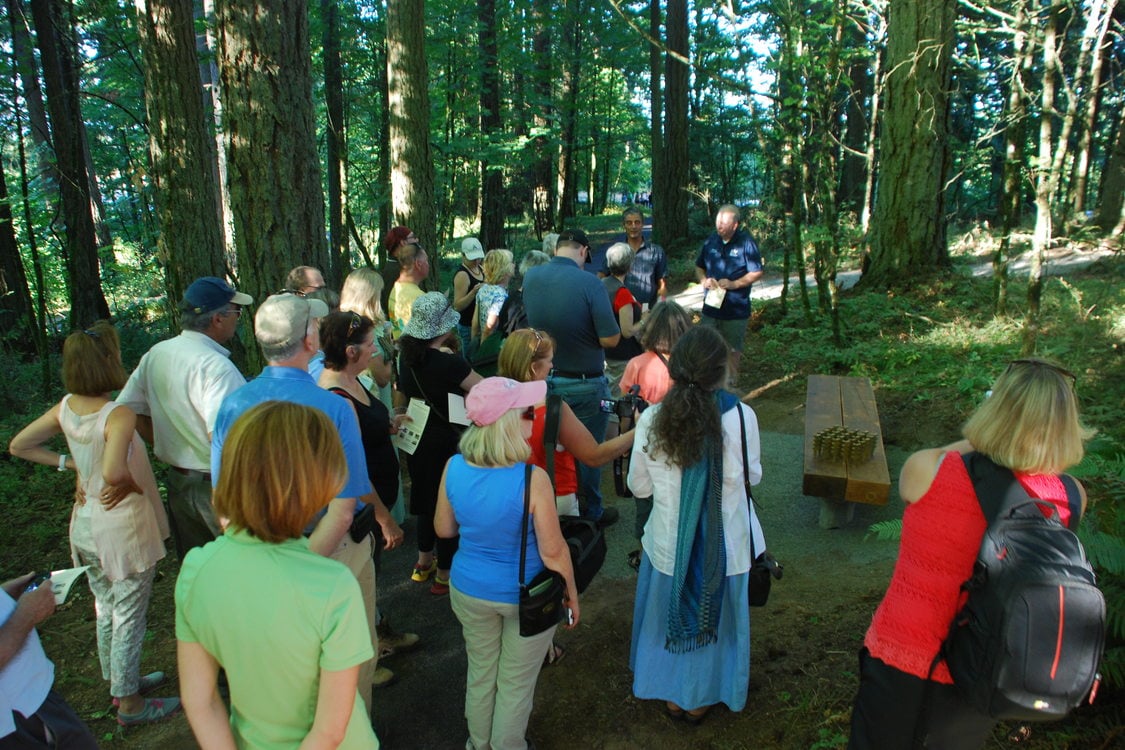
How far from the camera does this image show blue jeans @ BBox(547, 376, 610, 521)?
15.5 ft

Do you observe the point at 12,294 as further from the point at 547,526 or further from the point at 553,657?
the point at 547,526

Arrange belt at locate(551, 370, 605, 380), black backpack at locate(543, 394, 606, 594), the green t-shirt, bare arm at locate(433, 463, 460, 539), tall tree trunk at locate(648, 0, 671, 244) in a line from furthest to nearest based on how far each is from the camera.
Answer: tall tree trunk at locate(648, 0, 671, 244) < belt at locate(551, 370, 605, 380) < black backpack at locate(543, 394, 606, 594) < bare arm at locate(433, 463, 460, 539) < the green t-shirt

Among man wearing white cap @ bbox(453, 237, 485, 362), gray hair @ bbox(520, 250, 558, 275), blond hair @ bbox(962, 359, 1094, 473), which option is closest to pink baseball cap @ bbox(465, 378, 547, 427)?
blond hair @ bbox(962, 359, 1094, 473)

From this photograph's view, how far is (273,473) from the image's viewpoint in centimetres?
169

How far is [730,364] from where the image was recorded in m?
2.78

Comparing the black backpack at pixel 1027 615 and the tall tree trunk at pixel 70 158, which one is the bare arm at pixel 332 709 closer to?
the black backpack at pixel 1027 615

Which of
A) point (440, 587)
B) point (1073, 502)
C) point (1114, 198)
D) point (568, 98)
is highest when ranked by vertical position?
point (568, 98)

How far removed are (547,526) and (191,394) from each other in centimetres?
181

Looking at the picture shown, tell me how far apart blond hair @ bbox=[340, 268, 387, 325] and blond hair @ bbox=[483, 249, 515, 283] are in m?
1.23

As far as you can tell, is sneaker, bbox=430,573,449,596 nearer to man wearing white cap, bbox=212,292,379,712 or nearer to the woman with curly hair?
man wearing white cap, bbox=212,292,379,712

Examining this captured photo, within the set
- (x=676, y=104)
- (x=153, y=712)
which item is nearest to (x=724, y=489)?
(x=153, y=712)

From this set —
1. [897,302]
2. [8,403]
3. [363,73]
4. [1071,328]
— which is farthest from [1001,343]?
[363,73]

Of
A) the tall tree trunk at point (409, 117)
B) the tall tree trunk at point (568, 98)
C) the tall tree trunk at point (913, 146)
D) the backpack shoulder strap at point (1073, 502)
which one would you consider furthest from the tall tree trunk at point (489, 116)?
the backpack shoulder strap at point (1073, 502)

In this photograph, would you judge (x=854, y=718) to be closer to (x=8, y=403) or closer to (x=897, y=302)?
(x=897, y=302)
